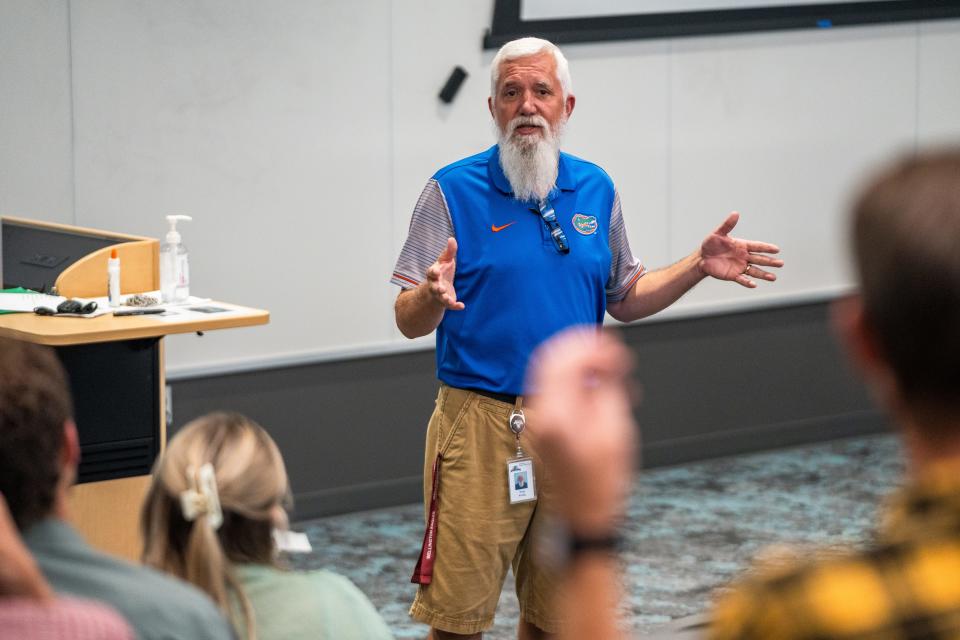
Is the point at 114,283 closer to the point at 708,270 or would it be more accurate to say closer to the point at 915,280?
the point at 708,270

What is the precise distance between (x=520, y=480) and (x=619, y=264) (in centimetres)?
60

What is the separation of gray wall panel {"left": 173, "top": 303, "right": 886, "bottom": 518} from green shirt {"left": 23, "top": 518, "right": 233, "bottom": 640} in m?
3.31

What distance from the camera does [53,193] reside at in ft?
14.1

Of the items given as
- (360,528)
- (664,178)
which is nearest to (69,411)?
(360,528)

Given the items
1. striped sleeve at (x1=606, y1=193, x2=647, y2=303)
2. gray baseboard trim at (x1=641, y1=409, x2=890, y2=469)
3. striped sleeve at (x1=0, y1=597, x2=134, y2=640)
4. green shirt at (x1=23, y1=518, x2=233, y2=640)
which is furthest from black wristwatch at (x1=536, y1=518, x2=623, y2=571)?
gray baseboard trim at (x1=641, y1=409, x2=890, y2=469)

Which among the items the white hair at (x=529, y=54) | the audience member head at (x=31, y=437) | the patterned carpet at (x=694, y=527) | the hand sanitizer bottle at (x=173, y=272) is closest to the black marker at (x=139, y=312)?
the hand sanitizer bottle at (x=173, y=272)

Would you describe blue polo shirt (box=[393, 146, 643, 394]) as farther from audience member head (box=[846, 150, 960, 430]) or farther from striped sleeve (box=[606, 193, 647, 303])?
→ audience member head (box=[846, 150, 960, 430])

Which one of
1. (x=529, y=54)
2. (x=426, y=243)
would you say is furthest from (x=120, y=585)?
(x=529, y=54)

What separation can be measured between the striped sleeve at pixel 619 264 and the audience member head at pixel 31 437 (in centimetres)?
186

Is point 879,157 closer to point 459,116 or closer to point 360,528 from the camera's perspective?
point 459,116

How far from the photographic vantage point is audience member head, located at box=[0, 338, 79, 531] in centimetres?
131

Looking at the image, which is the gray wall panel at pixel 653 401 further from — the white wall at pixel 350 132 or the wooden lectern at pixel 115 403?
the wooden lectern at pixel 115 403

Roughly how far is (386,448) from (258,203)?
3.67ft

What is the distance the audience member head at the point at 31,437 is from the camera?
1.31 m
